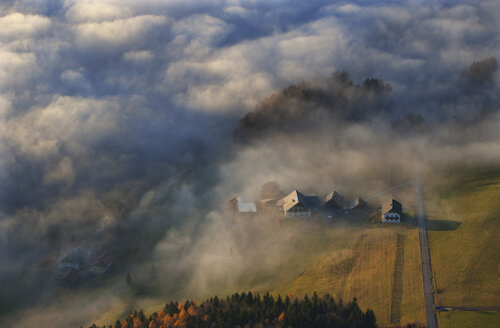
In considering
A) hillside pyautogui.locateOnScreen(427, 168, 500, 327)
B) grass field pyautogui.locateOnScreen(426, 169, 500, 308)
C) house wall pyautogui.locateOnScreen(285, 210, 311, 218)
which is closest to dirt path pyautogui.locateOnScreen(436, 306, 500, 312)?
hillside pyautogui.locateOnScreen(427, 168, 500, 327)

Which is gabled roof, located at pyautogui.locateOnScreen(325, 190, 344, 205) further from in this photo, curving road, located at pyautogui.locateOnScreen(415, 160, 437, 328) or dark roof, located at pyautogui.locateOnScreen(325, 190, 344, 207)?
curving road, located at pyautogui.locateOnScreen(415, 160, 437, 328)

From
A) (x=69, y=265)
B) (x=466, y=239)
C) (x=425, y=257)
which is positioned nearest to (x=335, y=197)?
(x=425, y=257)

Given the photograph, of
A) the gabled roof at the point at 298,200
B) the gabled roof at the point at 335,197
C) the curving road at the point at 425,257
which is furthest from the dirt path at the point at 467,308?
the gabled roof at the point at 298,200

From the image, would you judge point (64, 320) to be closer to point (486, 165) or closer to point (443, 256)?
point (443, 256)

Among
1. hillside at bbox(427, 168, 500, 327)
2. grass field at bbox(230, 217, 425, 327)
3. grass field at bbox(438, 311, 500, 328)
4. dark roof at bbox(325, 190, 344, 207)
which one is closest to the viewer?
grass field at bbox(438, 311, 500, 328)

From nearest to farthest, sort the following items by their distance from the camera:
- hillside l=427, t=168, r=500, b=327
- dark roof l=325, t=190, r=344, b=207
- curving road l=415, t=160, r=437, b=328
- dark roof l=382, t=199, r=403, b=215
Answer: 1. curving road l=415, t=160, r=437, b=328
2. hillside l=427, t=168, r=500, b=327
3. dark roof l=382, t=199, r=403, b=215
4. dark roof l=325, t=190, r=344, b=207

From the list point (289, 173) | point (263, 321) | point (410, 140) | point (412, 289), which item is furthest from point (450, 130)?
point (263, 321)

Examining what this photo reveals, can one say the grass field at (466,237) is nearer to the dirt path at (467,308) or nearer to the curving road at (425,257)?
the dirt path at (467,308)

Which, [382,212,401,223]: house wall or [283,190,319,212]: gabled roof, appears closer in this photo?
[382,212,401,223]: house wall
